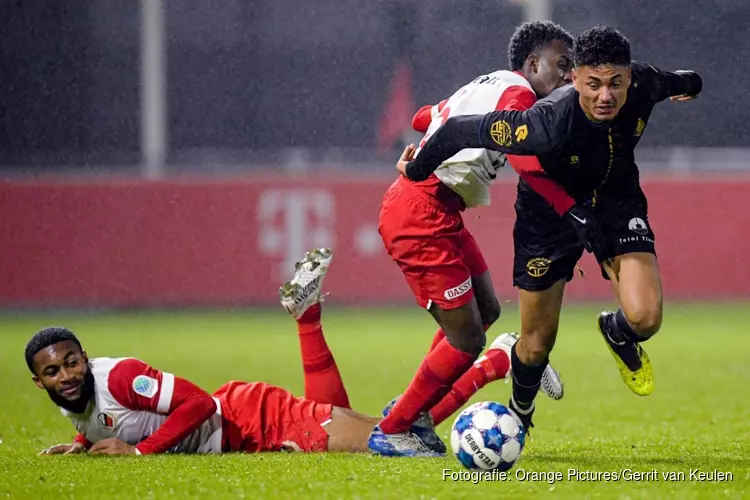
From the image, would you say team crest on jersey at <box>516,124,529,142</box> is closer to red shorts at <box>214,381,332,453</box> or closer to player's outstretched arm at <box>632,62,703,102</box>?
player's outstretched arm at <box>632,62,703,102</box>

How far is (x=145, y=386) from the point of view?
17.8 feet

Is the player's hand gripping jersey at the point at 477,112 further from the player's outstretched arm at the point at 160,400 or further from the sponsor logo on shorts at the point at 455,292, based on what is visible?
the player's outstretched arm at the point at 160,400

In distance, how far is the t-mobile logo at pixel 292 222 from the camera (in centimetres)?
1470

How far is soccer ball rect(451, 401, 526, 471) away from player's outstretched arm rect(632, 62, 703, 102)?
1.52m

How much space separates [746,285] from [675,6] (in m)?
4.68

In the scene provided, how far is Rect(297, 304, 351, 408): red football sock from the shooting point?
6137 mm

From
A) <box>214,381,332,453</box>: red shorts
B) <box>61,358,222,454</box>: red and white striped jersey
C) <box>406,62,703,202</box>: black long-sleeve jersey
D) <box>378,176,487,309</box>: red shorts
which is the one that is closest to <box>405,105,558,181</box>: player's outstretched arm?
<box>406,62,703,202</box>: black long-sleeve jersey

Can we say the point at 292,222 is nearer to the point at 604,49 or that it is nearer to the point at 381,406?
the point at 381,406

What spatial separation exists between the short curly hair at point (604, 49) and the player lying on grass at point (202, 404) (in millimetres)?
1671

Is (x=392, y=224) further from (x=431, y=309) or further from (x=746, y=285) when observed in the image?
(x=746, y=285)

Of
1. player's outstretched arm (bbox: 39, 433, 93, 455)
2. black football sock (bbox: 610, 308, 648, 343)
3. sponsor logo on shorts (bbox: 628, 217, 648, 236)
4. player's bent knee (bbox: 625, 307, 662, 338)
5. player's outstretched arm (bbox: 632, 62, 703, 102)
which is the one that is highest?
player's outstretched arm (bbox: 632, 62, 703, 102)

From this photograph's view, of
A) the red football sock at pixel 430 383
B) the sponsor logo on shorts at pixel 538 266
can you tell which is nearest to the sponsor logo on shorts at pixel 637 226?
the sponsor logo on shorts at pixel 538 266

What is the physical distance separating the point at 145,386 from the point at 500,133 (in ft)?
6.21

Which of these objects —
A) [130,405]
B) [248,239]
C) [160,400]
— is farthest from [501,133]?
[248,239]
